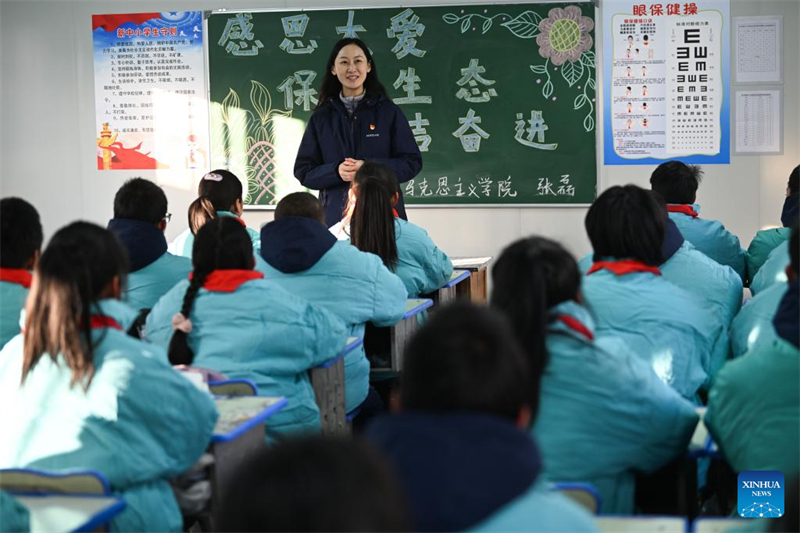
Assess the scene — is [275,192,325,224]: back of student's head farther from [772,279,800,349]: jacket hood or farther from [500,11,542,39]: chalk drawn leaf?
[500,11,542,39]: chalk drawn leaf

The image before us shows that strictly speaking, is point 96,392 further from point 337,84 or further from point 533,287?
point 337,84

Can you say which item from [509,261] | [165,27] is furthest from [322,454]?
[165,27]

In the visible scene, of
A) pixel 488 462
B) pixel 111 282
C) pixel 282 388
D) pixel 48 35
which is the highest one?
pixel 48 35

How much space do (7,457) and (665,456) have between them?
1.36 metres

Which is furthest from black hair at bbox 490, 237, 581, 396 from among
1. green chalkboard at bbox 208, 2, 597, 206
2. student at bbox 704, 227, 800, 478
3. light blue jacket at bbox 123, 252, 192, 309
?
green chalkboard at bbox 208, 2, 597, 206

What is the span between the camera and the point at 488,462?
103cm

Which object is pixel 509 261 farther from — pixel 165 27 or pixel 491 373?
pixel 165 27

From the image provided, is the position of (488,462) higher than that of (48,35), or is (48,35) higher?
(48,35)

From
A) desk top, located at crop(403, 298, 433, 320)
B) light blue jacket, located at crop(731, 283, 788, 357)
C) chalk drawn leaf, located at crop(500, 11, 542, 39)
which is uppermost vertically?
chalk drawn leaf, located at crop(500, 11, 542, 39)

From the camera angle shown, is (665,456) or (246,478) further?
(665,456)

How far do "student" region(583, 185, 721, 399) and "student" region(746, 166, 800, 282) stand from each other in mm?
1640

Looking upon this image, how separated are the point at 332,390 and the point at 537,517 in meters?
1.87

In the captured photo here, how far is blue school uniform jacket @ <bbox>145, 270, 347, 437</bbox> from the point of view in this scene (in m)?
2.58

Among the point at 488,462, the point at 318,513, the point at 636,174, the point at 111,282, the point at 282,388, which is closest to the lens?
the point at 318,513
